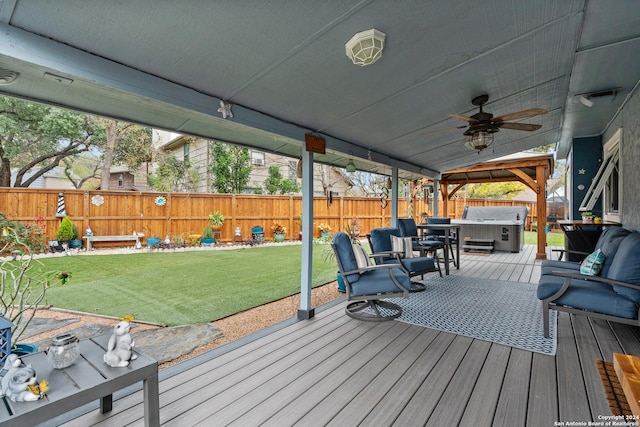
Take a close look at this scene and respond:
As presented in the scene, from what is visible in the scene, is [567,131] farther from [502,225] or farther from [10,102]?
[10,102]

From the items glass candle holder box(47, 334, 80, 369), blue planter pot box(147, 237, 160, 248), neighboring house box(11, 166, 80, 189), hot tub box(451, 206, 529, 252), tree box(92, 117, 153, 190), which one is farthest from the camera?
neighboring house box(11, 166, 80, 189)

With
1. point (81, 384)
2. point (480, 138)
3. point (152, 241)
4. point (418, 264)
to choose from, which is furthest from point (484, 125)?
point (152, 241)

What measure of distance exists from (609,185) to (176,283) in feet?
26.1

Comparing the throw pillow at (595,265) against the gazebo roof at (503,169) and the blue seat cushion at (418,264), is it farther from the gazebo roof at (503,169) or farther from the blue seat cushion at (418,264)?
the gazebo roof at (503,169)

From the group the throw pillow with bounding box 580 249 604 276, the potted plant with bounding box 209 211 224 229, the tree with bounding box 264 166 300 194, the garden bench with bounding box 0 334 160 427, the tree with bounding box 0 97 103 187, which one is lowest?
the garden bench with bounding box 0 334 160 427

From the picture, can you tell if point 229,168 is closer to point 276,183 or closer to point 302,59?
point 276,183

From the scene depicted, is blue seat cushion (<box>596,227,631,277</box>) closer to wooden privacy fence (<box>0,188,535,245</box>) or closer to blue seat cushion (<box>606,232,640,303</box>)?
blue seat cushion (<box>606,232,640,303</box>)

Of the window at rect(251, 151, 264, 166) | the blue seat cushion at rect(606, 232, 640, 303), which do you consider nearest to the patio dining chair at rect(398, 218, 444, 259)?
the blue seat cushion at rect(606, 232, 640, 303)

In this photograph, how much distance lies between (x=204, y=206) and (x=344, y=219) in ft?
17.4

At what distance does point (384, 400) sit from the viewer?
193 cm

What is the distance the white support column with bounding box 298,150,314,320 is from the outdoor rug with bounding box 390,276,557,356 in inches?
44.3

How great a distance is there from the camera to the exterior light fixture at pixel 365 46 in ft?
6.38

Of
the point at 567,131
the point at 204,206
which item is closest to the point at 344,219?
the point at 204,206

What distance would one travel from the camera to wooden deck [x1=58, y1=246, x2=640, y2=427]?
1.77m
